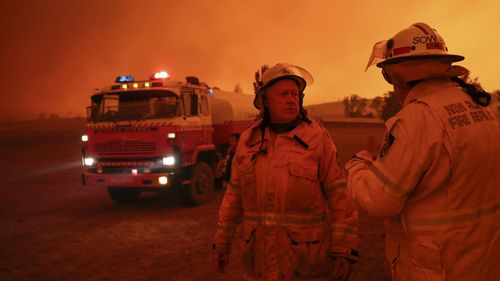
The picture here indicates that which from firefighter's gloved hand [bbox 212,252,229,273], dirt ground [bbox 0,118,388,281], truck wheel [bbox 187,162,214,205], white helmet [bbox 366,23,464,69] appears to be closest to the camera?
white helmet [bbox 366,23,464,69]

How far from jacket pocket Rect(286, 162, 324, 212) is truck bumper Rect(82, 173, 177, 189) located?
590 cm

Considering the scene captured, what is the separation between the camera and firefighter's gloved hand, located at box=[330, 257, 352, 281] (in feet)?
7.32

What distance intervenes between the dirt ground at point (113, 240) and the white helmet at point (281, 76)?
0.62 m

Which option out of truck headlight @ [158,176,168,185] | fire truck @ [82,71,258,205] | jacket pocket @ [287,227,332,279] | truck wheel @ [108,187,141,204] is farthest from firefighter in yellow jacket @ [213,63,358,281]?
truck wheel @ [108,187,141,204]

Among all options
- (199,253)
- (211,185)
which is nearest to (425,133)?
(199,253)

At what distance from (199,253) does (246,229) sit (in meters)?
3.46

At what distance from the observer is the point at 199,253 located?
5.59m

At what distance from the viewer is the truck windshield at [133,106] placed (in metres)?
8.30

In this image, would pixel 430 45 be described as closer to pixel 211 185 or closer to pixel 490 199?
pixel 490 199

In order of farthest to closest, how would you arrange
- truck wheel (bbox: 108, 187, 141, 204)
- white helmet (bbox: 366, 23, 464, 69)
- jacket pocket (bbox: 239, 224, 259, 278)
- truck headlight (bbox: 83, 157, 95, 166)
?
truck wheel (bbox: 108, 187, 141, 204)
truck headlight (bbox: 83, 157, 95, 166)
jacket pocket (bbox: 239, 224, 259, 278)
white helmet (bbox: 366, 23, 464, 69)

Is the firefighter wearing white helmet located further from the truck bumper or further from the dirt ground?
the truck bumper

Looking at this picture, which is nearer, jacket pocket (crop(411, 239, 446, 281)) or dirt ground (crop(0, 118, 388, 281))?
jacket pocket (crop(411, 239, 446, 281))

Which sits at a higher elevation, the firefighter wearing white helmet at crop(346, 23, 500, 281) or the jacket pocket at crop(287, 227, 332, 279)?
the firefighter wearing white helmet at crop(346, 23, 500, 281)

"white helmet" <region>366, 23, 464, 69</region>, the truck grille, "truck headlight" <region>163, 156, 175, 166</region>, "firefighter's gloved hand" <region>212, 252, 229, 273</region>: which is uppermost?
"white helmet" <region>366, 23, 464, 69</region>
